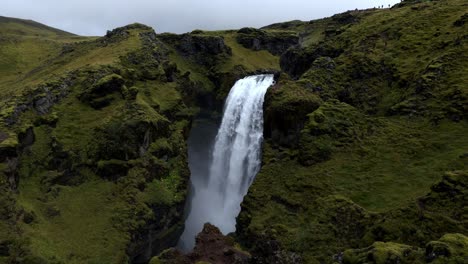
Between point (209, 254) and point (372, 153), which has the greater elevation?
point (372, 153)

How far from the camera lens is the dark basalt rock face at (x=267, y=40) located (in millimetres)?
126188

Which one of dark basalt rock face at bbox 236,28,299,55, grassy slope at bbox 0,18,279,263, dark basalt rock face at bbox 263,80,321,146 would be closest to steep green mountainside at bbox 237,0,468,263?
dark basalt rock face at bbox 263,80,321,146

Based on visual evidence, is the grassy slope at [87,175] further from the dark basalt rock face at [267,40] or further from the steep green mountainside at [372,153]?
the dark basalt rock face at [267,40]

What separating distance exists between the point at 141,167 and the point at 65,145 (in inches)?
377

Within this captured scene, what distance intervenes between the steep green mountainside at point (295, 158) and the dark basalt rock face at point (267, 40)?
60.3 metres

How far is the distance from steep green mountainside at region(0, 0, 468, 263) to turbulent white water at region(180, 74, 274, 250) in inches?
194

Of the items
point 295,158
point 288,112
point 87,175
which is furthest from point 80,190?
point 288,112

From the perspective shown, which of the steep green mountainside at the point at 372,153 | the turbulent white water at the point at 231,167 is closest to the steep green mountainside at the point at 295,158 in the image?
the steep green mountainside at the point at 372,153

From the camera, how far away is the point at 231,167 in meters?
60.8

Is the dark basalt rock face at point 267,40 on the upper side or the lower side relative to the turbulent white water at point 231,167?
upper

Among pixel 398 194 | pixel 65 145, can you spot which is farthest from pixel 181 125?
pixel 398 194

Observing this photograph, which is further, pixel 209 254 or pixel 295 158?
pixel 295 158

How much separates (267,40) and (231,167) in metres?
76.4

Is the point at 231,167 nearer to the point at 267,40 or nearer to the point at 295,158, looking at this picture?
the point at 295,158
